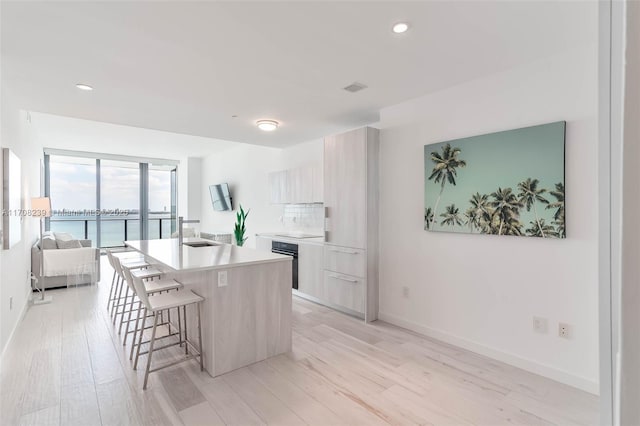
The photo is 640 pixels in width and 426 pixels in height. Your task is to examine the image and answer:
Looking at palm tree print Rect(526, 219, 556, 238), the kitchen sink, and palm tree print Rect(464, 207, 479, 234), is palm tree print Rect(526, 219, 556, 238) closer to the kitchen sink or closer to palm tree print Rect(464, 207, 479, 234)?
palm tree print Rect(464, 207, 479, 234)

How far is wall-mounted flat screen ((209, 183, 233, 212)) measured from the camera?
754 centimetres

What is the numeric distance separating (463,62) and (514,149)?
0.80m

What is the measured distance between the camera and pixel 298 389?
7.66ft

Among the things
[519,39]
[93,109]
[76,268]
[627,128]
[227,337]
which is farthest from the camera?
[76,268]

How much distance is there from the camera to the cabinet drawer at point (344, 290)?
→ 3.73 meters

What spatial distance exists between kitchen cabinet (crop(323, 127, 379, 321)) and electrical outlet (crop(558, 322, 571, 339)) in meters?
1.78

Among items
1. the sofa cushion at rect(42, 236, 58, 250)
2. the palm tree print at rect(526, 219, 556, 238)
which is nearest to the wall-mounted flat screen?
the sofa cushion at rect(42, 236, 58, 250)

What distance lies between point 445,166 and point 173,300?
2.67 meters

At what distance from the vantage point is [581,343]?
232 cm

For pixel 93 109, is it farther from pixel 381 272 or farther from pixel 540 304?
pixel 540 304

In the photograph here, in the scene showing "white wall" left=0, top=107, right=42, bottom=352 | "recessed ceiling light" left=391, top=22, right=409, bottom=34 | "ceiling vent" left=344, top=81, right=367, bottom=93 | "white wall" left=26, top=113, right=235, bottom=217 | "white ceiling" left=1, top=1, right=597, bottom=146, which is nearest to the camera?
"white ceiling" left=1, top=1, right=597, bottom=146

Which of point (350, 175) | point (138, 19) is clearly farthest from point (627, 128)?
point (350, 175)

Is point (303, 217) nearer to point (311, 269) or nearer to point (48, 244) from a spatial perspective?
point (311, 269)

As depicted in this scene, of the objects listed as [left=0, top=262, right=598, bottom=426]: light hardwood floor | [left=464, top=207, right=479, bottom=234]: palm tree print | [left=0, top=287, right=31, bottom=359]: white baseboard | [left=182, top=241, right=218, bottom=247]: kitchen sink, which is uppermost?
[left=464, top=207, right=479, bottom=234]: palm tree print
